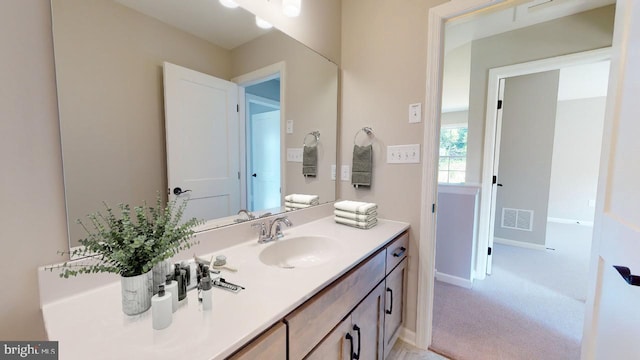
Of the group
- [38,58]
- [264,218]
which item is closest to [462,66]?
[264,218]

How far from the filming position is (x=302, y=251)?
4.58ft

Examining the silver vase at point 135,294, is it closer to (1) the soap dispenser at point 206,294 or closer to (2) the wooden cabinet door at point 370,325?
(1) the soap dispenser at point 206,294

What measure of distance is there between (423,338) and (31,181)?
205 centimetres

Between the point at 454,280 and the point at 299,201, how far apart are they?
196cm

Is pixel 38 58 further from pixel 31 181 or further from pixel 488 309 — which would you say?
pixel 488 309

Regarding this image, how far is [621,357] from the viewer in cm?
83

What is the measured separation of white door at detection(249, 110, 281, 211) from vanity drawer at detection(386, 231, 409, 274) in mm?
728

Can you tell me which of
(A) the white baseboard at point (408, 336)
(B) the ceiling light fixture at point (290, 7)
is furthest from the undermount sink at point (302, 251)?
(B) the ceiling light fixture at point (290, 7)

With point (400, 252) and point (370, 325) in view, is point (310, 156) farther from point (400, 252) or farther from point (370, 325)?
point (370, 325)

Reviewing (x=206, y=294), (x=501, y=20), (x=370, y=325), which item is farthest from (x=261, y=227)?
(x=501, y=20)

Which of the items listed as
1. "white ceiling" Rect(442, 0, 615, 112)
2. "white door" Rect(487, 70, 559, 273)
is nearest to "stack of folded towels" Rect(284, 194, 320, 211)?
"white ceiling" Rect(442, 0, 615, 112)

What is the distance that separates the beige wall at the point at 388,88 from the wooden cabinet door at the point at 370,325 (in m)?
0.44

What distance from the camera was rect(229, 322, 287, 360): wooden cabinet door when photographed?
605mm

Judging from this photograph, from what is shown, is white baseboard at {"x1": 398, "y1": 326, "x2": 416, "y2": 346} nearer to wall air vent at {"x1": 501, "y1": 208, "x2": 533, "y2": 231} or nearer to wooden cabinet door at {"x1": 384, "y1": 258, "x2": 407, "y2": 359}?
wooden cabinet door at {"x1": 384, "y1": 258, "x2": 407, "y2": 359}
